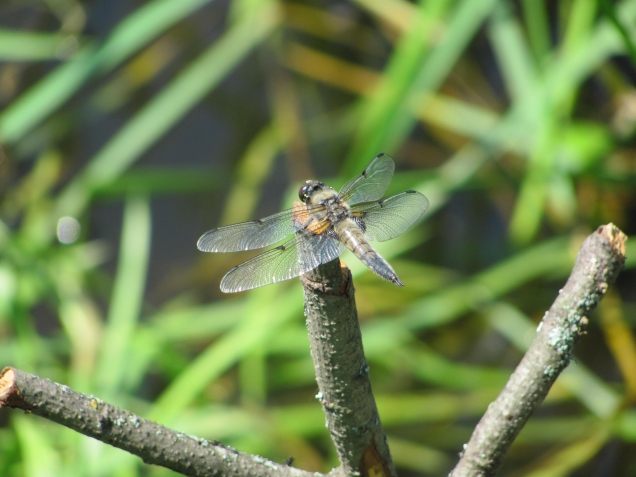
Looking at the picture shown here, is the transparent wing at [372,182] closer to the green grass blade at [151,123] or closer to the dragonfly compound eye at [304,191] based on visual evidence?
the dragonfly compound eye at [304,191]

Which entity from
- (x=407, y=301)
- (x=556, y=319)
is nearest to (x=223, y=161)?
(x=407, y=301)

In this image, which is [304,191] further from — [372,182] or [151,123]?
[151,123]

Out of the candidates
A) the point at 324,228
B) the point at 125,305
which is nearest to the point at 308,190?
the point at 324,228

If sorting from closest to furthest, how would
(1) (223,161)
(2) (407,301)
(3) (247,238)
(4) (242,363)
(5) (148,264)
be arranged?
(3) (247,238)
(4) (242,363)
(2) (407,301)
(5) (148,264)
(1) (223,161)

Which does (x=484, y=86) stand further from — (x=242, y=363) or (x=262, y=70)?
(x=242, y=363)

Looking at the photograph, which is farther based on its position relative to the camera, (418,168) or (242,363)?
(418,168)

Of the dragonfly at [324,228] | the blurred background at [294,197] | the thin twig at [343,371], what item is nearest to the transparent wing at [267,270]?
the dragonfly at [324,228]
